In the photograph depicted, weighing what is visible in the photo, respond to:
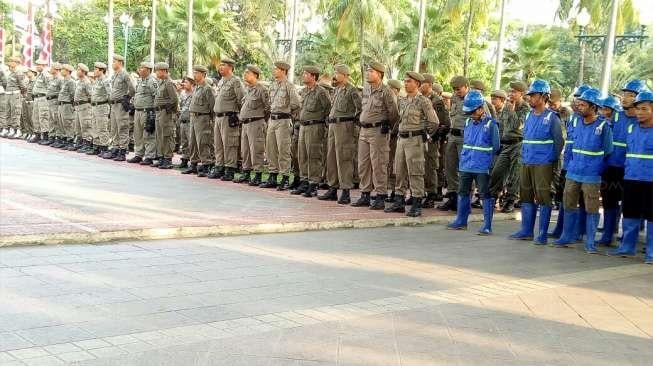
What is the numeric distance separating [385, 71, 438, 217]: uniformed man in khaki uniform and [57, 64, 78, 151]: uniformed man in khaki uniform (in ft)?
32.4

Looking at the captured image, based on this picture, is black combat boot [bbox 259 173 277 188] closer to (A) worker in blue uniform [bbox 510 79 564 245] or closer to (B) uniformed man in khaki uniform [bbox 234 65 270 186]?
(B) uniformed man in khaki uniform [bbox 234 65 270 186]

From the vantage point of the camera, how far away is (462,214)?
33.7 feet

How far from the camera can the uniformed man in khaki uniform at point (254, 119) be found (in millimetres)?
13125

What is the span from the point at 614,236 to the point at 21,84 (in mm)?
16141

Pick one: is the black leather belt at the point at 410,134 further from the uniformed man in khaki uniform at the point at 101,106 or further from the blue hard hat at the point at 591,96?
the uniformed man in khaki uniform at the point at 101,106

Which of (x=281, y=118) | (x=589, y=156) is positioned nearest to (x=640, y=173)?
(x=589, y=156)

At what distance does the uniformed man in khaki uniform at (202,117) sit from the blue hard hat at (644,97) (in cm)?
807

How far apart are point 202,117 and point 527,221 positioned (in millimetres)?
7034

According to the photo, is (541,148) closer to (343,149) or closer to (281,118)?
(343,149)

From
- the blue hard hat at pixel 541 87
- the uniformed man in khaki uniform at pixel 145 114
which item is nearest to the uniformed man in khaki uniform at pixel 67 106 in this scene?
the uniformed man in khaki uniform at pixel 145 114

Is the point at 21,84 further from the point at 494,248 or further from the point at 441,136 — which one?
the point at 494,248

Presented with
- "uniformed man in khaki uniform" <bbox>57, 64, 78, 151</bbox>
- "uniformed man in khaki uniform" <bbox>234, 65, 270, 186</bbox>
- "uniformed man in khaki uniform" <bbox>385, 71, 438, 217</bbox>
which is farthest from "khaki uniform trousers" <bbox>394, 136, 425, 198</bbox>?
"uniformed man in khaki uniform" <bbox>57, 64, 78, 151</bbox>

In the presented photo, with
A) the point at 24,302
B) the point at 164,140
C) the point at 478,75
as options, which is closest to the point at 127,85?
the point at 164,140

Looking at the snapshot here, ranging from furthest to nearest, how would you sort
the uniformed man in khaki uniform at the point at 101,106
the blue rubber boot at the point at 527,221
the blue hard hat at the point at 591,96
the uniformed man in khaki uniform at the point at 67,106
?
1. the uniformed man in khaki uniform at the point at 67,106
2. the uniformed man in khaki uniform at the point at 101,106
3. the blue rubber boot at the point at 527,221
4. the blue hard hat at the point at 591,96
